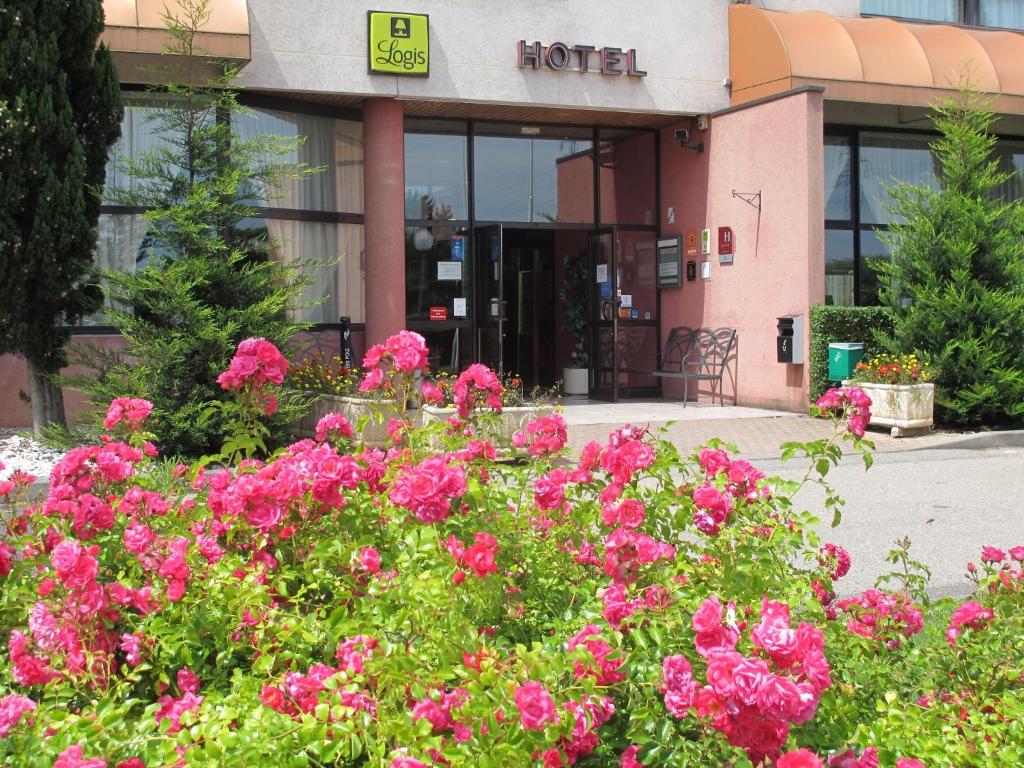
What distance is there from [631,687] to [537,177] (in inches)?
573

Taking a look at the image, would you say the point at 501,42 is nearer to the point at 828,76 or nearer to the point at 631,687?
the point at 828,76

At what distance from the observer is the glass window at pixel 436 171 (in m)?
15.5

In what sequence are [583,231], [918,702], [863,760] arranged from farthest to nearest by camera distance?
1. [583,231]
2. [918,702]
3. [863,760]

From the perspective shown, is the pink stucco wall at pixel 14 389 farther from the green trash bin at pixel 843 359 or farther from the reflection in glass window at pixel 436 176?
the green trash bin at pixel 843 359

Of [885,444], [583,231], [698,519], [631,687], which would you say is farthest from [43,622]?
[583,231]

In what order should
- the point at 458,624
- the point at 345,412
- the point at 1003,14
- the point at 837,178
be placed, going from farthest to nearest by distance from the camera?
the point at 1003,14, the point at 837,178, the point at 345,412, the point at 458,624

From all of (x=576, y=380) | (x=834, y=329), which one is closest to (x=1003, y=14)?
(x=834, y=329)

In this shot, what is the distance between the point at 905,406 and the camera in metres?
12.2

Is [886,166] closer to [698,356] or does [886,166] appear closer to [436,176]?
[698,356]

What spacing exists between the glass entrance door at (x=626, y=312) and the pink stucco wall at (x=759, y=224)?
20.5 inches

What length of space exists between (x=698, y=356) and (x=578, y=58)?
4579 mm

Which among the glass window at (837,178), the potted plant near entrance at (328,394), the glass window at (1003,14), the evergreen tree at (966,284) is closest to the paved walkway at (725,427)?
the evergreen tree at (966,284)

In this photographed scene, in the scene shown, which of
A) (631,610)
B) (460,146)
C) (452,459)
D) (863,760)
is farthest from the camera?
(460,146)

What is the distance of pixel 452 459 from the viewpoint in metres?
3.29
